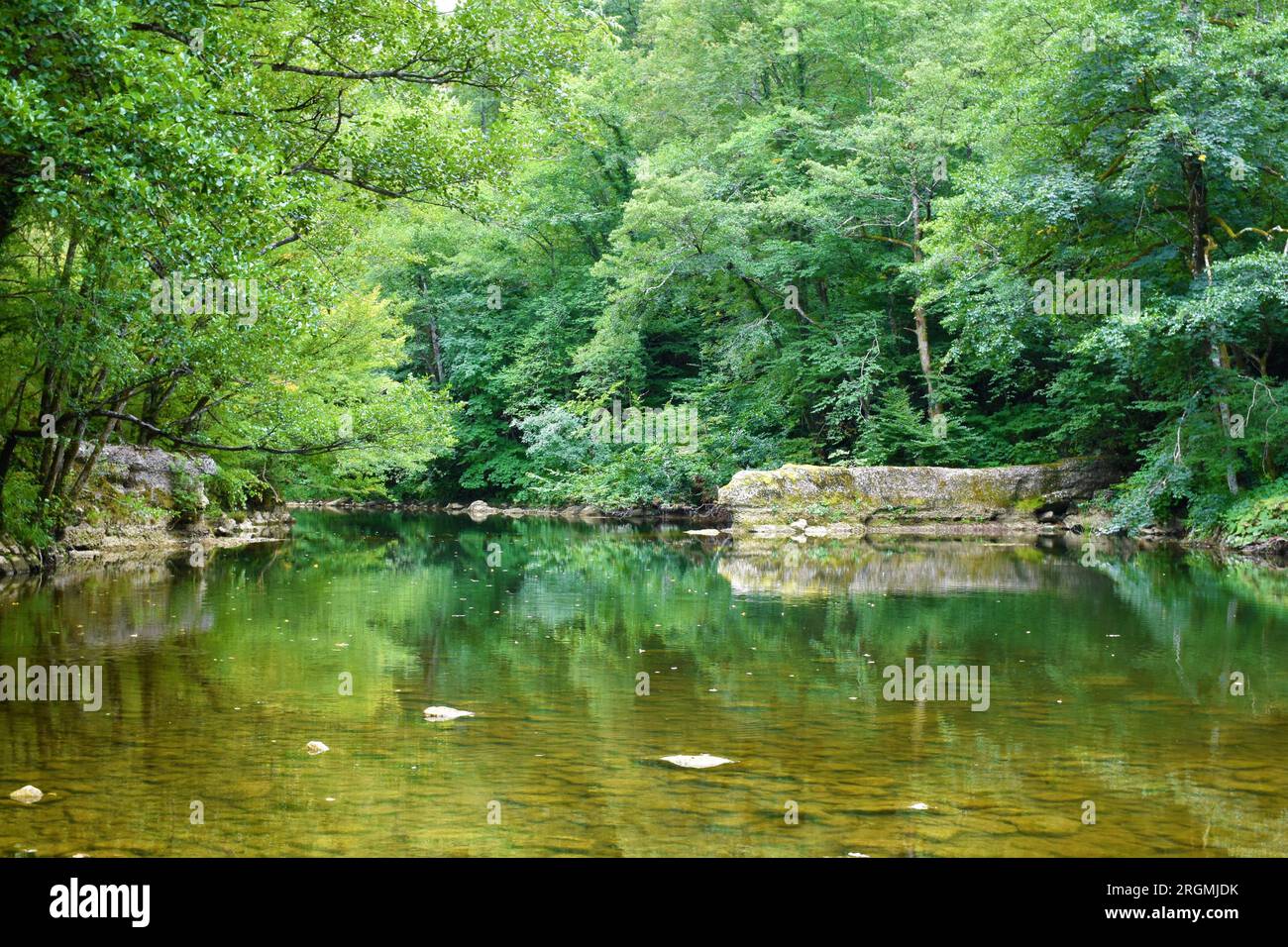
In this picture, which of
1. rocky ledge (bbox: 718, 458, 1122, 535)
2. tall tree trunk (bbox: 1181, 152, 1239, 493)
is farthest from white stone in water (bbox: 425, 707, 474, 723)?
rocky ledge (bbox: 718, 458, 1122, 535)

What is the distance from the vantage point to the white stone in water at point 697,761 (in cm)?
577

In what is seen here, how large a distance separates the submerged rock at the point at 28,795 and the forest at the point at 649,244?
13.9 feet

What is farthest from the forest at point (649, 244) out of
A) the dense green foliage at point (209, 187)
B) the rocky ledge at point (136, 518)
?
the rocky ledge at point (136, 518)

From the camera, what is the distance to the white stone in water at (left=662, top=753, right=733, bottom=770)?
5.77 meters

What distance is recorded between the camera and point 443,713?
695 cm

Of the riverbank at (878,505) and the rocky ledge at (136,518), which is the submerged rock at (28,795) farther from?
the riverbank at (878,505)

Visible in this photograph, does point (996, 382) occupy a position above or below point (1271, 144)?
below

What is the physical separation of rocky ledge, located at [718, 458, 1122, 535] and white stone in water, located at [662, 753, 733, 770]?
2105cm

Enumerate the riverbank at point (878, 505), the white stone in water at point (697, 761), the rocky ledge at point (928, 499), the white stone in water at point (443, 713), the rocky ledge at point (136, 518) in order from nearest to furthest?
the white stone in water at point (697, 761), the white stone in water at point (443, 713), the rocky ledge at point (136, 518), the riverbank at point (878, 505), the rocky ledge at point (928, 499)

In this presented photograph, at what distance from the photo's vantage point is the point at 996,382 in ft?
102
